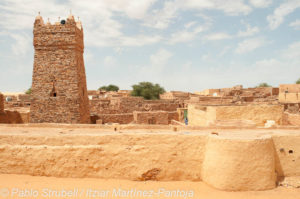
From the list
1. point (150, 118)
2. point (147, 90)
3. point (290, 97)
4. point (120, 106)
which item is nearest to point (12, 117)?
point (150, 118)

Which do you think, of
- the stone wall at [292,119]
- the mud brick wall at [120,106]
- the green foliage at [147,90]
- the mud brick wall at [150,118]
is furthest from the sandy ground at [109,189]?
the green foliage at [147,90]

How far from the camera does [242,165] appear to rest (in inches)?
209

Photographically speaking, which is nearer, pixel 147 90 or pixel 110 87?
pixel 147 90

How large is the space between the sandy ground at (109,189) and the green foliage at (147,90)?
3481 centimetres

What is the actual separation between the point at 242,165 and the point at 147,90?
35.8 meters

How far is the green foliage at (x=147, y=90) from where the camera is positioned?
4066 cm

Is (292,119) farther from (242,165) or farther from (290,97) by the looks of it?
(290,97)

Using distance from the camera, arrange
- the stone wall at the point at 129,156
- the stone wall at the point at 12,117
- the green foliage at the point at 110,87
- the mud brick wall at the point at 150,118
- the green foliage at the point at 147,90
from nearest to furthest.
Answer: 1. the stone wall at the point at 129,156
2. the stone wall at the point at 12,117
3. the mud brick wall at the point at 150,118
4. the green foliage at the point at 147,90
5. the green foliage at the point at 110,87

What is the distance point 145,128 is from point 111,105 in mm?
13985

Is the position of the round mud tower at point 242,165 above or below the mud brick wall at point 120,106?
below

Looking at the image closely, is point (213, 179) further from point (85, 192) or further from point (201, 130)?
point (85, 192)

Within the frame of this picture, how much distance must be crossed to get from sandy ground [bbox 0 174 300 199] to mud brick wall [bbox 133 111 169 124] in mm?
9339

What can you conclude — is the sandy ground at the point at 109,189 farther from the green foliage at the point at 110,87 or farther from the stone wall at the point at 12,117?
the green foliage at the point at 110,87

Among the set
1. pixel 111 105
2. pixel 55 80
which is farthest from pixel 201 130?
pixel 111 105
